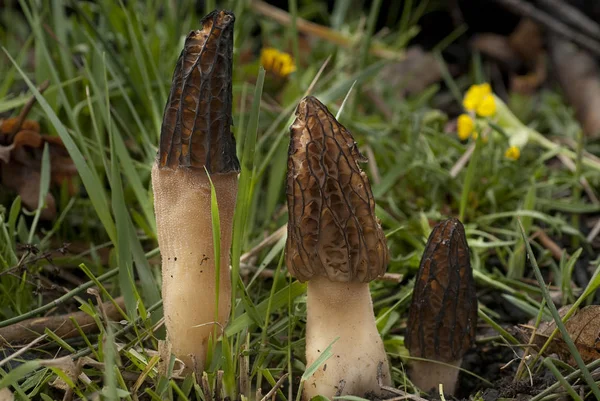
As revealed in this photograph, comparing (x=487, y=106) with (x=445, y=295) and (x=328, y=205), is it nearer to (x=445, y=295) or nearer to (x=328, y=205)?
(x=445, y=295)

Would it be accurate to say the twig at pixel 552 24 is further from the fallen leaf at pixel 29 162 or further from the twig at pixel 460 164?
the fallen leaf at pixel 29 162

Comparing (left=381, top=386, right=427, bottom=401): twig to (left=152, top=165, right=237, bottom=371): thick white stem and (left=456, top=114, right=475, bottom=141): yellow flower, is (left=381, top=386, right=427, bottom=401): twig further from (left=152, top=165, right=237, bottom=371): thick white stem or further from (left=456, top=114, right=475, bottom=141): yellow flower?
(left=456, top=114, right=475, bottom=141): yellow flower

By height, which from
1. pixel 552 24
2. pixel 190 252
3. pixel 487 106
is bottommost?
pixel 190 252

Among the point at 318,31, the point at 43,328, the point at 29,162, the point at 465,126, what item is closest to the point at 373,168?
the point at 465,126

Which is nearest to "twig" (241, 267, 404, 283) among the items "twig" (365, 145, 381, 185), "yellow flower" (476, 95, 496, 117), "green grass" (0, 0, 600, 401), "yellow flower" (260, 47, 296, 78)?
"green grass" (0, 0, 600, 401)

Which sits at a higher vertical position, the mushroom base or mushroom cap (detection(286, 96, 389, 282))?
mushroom cap (detection(286, 96, 389, 282))

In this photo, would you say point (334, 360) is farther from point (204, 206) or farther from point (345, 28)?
point (345, 28)
